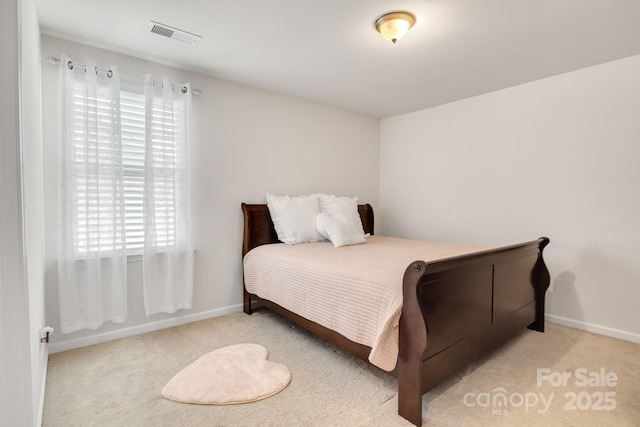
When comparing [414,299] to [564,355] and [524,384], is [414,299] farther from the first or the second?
[564,355]

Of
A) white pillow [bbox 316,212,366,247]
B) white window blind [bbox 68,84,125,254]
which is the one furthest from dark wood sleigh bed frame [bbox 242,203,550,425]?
white window blind [bbox 68,84,125,254]

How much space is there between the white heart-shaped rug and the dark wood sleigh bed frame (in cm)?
42

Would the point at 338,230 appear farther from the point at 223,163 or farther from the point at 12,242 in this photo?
the point at 12,242

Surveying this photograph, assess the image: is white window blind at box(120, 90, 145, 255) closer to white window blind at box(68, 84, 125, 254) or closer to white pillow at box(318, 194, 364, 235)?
white window blind at box(68, 84, 125, 254)

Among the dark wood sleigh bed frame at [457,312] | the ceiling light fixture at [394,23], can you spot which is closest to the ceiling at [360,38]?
the ceiling light fixture at [394,23]

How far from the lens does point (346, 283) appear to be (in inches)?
79.7

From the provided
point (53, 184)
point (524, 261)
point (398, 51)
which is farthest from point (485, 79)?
point (53, 184)

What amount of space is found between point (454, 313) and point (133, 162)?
104 inches

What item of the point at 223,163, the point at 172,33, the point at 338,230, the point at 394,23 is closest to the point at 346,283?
the point at 338,230

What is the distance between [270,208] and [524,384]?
2.48 meters

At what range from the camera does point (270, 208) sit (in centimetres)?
334

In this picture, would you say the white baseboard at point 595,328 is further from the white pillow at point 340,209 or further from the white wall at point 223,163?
the white wall at point 223,163

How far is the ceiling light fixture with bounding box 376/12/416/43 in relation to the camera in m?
2.03

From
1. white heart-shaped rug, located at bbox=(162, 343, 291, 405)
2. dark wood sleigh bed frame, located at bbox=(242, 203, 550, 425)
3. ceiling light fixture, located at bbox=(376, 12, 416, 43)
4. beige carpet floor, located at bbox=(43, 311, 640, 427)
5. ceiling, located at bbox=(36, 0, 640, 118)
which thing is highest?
ceiling, located at bbox=(36, 0, 640, 118)
